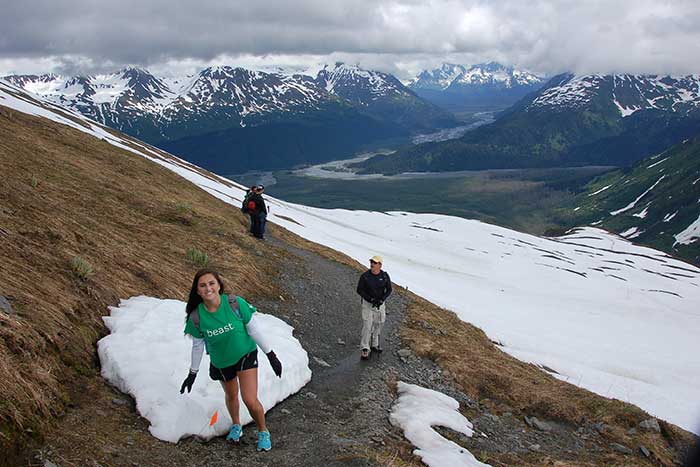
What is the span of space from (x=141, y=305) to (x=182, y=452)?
17.1 feet

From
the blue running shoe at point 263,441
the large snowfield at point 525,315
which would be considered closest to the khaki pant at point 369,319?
the large snowfield at point 525,315

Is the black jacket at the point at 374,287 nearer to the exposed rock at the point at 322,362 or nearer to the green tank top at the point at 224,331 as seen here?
the exposed rock at the point at 322,362

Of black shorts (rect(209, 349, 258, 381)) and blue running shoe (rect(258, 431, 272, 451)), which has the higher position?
black shorts (rect(209, 349, 258, 381))

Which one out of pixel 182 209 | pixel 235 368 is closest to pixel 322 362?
pixel 235 368

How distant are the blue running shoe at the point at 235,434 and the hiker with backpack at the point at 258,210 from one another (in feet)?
60.4

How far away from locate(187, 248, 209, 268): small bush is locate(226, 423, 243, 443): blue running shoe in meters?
10.1

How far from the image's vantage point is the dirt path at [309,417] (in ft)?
22.9

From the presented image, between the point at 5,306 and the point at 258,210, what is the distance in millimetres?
18079

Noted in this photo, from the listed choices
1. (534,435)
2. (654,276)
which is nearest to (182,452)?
(534,435)

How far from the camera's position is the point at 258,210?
2620cm

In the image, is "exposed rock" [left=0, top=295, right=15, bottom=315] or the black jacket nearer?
"exposed rock" [left=0, top=295, right=15, bottom=315]

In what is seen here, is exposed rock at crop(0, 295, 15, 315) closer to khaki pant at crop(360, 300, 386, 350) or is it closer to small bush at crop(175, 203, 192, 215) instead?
khaki pant at crop(360, 300, 386, 350)

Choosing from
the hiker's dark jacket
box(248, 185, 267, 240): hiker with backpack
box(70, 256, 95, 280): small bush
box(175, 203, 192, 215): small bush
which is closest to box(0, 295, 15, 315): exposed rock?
box(70, 256, 95, 280): small bush

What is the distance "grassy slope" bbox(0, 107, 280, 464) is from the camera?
24.2 feet
